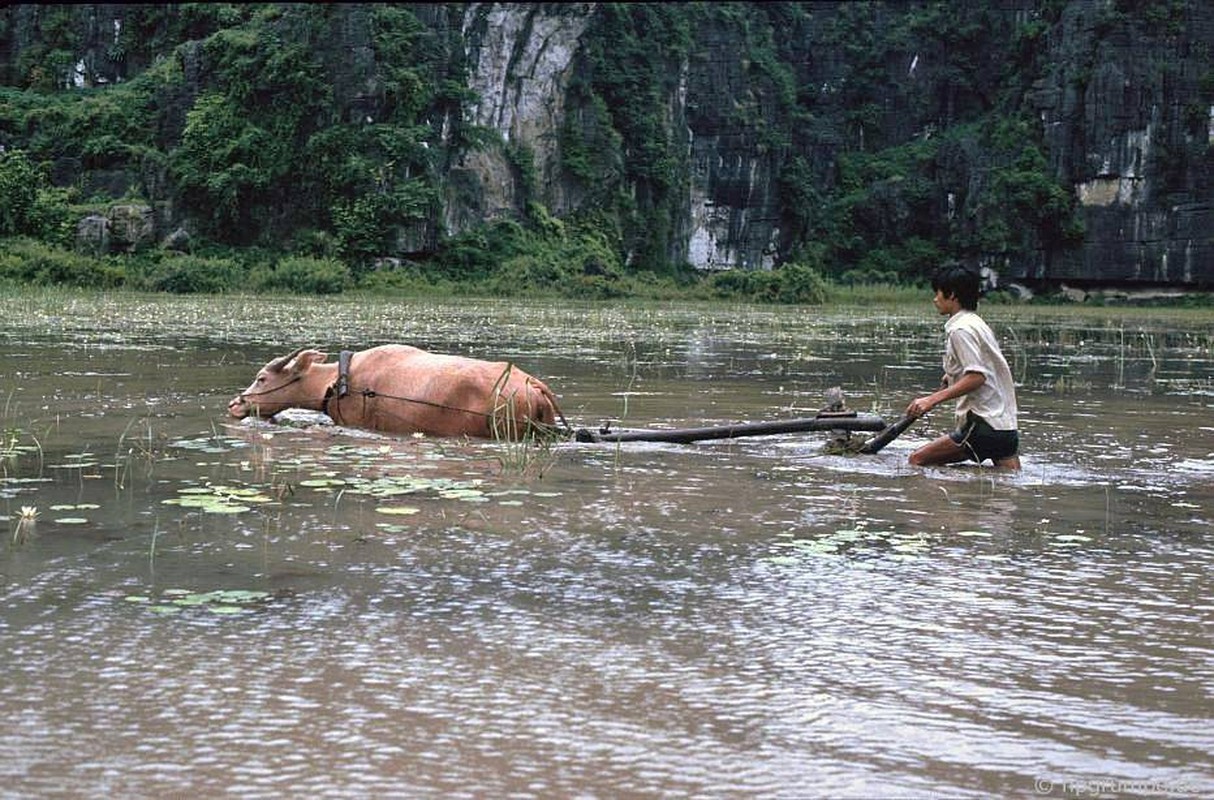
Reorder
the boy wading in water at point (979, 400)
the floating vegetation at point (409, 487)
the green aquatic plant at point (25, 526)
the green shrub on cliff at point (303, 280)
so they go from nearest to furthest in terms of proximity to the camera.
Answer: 1. the green aquatic plant at point (25, 526)
2. the floating vegetation at point (409, 487)
3. the boy wading in water at point (979, 400)
4. the green shrub on cliff at point (303, 280)

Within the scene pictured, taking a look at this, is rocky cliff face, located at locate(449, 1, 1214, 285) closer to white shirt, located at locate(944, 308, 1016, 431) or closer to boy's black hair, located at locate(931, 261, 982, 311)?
boy's black hair, located at locate(931, 261, 982, 311)

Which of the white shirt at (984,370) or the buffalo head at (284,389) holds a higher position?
the white shirt at (984,370)

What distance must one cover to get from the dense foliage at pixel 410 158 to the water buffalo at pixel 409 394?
28.0 meters

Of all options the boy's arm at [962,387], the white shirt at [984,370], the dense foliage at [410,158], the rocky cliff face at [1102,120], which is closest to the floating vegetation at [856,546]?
the boy's arm at [962,387]

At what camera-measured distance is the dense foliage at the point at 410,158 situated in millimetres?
44344

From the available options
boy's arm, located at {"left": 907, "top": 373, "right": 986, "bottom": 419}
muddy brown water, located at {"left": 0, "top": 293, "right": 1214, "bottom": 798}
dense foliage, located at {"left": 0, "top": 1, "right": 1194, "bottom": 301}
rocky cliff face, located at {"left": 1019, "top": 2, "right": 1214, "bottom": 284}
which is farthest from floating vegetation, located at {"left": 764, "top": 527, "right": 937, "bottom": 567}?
rocky cliff face, located at {"left": 1019, "top": 2, "right": 1214, "bottom": 284}

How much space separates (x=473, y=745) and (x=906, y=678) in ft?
3.45

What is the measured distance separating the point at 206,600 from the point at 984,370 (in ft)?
13.1

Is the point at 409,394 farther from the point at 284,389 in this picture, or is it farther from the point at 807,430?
the point at 807,430

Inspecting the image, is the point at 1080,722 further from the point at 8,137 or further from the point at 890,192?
the point at 890,192

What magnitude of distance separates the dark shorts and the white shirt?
0.03 meters

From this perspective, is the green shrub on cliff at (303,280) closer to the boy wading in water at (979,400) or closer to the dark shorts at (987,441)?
the boy wading in water at (979,400)

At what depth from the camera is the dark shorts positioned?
6.80 m

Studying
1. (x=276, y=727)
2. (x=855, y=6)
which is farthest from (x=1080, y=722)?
(x=855, y=6)
